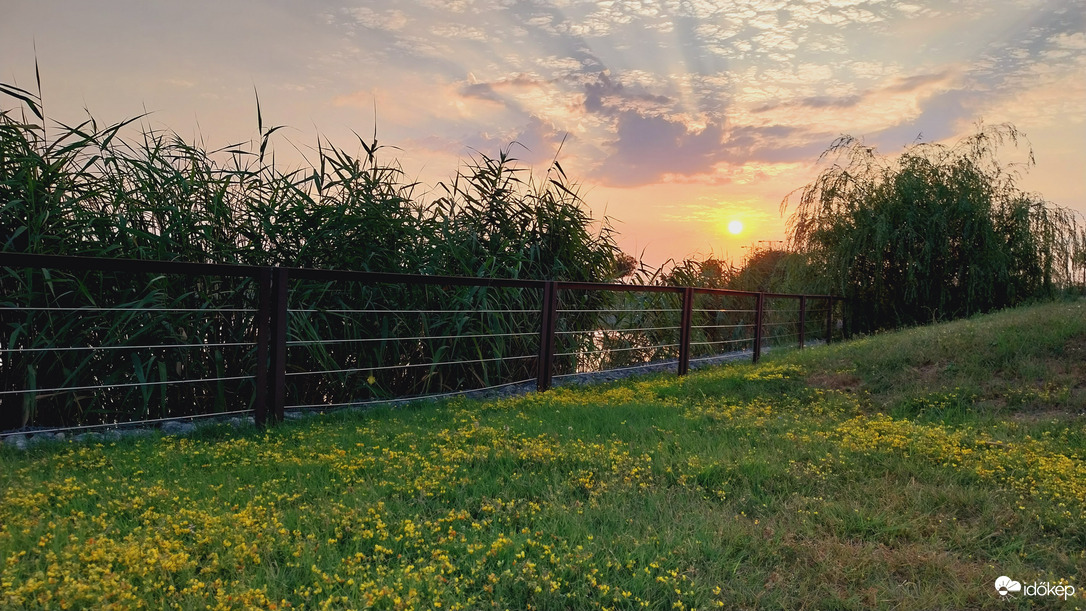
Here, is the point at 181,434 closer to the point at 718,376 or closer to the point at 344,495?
the point at 344,495

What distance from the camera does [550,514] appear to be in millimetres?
3117

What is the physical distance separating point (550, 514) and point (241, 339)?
3.37m

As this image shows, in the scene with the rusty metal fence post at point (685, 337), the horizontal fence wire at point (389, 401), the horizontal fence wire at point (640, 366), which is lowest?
the horizontal fence wire at point (389, 401)

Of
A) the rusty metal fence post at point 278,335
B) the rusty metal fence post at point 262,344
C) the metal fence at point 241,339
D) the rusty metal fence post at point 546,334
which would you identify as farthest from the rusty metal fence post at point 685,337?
the rusty metal fence post at point 262,344

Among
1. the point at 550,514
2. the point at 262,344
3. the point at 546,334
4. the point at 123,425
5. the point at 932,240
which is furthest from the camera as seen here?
the point at 932,240

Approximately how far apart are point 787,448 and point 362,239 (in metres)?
4.02

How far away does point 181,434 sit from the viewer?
4.69 meters

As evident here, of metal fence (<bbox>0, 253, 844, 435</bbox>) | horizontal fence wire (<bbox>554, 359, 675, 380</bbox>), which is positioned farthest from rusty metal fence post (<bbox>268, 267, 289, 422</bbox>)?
horizontal fence wire (<bbox>554, 359, 675, 380</bbox>)

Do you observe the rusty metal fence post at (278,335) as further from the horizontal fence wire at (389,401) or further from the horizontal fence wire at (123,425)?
the horizontal fence wire at (389,401)

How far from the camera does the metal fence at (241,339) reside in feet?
15.8

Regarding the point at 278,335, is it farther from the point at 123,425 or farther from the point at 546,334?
the point at 546,334

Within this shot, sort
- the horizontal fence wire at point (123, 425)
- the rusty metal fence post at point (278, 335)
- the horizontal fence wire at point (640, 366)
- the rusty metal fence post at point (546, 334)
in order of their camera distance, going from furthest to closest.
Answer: the horizontal fence wire at point (640, 366) < the rusty metal fence post at point (546, 334) < the rusty metal fence post at point (278, 335) < the horizontal fence wire at point (123, 425)

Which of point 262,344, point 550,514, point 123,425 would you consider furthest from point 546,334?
point 550,514

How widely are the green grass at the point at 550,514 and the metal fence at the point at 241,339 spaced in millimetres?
690
